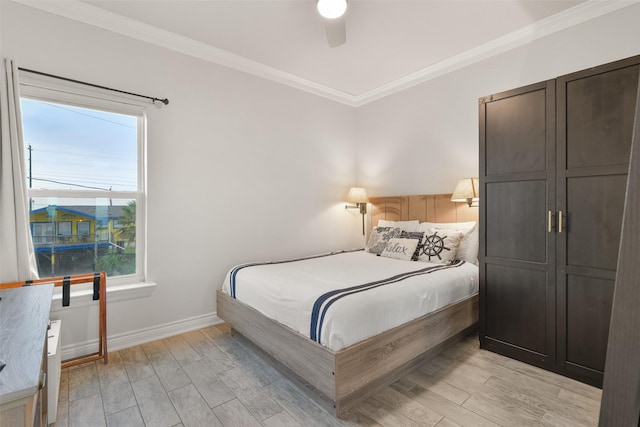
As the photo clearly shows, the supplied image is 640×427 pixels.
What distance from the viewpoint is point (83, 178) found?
254 cm

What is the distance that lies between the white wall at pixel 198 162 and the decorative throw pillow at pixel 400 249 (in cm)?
108

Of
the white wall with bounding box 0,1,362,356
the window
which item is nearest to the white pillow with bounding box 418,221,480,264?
the white wall with bounding box 0,1,362,356

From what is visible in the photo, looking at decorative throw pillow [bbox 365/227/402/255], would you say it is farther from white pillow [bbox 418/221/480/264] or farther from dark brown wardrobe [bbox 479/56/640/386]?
dark brown wardrobe [bbox 479/56/640/386]

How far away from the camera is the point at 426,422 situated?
1.68 metres

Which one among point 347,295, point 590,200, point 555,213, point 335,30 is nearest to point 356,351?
point 347,295

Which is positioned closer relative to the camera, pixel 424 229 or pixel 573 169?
pixel 573 169

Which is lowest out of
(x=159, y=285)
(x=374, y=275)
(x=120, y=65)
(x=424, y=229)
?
(x=159, y=285)

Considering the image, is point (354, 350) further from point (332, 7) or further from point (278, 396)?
point (332, 7)

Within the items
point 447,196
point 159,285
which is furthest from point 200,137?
point 447,196

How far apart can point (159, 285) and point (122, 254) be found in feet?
1.37

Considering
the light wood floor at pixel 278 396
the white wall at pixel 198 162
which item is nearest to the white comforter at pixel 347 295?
Answer: the light wood floor at pixel 278 396

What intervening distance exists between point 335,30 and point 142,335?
9.66 feet

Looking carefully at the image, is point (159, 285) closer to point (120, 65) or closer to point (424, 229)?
point (120, 65)

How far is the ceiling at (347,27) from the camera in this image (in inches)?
95.3
